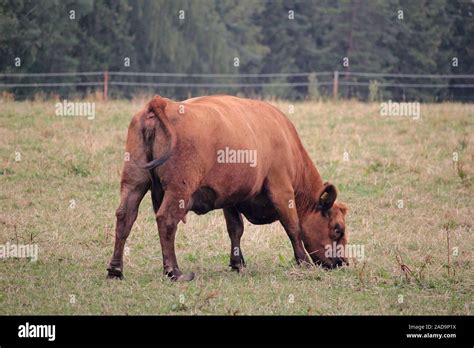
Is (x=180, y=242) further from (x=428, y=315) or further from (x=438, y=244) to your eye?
(x=428, y=315)

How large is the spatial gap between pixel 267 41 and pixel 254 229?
3664cm

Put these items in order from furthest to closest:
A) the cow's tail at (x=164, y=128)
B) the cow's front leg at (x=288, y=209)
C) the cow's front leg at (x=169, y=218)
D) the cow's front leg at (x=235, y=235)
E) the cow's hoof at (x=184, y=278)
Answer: the cow's front leg at (x=235, y=235) → the cow's front leg at (x=288, y=209) → the cow's hoof at (x=184, y=278) → the cow's front leg at (x=169, y=218) → the cow's tail at (x=164, y=128)

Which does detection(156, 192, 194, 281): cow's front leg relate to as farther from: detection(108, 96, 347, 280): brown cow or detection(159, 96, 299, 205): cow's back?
detection(159, 96, 299, 205): cow's back

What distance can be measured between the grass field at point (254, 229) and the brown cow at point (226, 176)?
45 cm

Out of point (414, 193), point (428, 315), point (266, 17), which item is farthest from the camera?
point (266, 17)

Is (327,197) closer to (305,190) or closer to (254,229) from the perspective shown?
(305,190)

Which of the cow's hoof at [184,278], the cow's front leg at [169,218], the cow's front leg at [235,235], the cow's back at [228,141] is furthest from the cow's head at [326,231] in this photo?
the cow's front leg at [169,218]

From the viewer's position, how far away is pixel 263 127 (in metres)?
10.2

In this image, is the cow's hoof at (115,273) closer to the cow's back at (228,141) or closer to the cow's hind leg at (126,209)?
the cow's hind leg at (126,209)

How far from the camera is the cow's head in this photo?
1045cm

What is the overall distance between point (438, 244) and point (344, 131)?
8.52 m

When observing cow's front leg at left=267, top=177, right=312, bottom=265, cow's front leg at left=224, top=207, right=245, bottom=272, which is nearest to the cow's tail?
cow's front leg at left=267, top=177, right=312, bottom=265

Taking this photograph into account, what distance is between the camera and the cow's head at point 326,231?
10.4 metres

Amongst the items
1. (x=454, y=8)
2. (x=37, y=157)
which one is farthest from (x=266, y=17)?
(x=37, y=157)
